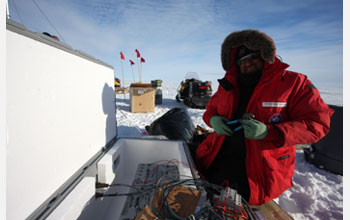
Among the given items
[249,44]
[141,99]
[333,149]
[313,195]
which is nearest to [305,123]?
[249,44]

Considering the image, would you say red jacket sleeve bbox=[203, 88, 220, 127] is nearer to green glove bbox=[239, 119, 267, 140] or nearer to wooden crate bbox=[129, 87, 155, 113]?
green glove bbox=[239, 119, 267, 140]

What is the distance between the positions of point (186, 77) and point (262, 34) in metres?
9.66

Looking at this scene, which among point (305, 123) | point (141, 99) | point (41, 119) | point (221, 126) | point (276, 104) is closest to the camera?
point (41, 119)

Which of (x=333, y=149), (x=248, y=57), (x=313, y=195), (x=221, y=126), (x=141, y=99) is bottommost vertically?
(x=313, y=195)

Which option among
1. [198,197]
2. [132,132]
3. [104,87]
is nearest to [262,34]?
[198,197]

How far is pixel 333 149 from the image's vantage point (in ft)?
8.30

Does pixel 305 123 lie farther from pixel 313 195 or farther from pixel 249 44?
pixel 313 195

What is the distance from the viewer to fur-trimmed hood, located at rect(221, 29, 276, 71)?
147 cm

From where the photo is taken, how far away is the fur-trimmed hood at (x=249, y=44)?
1475 mm

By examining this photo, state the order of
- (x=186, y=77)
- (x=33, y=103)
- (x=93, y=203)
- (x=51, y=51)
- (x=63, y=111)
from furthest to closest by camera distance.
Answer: (x=186, y=77), (x=93, y=203), (x=63, y=111), (x=51, y=51), (x=33, y=103)

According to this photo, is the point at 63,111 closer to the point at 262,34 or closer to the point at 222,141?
the point at 222,141

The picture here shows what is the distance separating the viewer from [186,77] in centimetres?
1107

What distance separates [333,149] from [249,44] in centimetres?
245

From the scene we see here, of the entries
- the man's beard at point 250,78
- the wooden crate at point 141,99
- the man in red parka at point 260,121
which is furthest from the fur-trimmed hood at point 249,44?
the wooden crate at point 141,99
